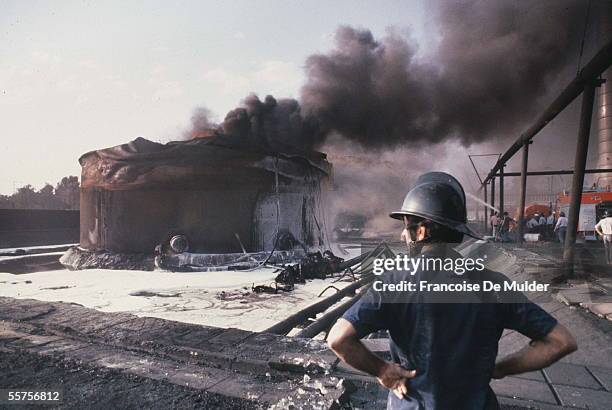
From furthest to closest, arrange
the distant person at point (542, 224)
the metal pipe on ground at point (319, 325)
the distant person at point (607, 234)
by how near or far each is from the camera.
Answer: the distant person at point (542, 224) < the distant person at point (607, 234) < the metal pipe on ground at point (319, 325)

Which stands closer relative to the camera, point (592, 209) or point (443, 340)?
point (443, 340)

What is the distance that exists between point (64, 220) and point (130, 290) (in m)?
16.4

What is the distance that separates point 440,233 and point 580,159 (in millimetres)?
5842

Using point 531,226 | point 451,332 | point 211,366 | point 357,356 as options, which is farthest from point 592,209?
point 357,356

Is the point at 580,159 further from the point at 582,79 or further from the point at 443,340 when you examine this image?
the point at 443,340

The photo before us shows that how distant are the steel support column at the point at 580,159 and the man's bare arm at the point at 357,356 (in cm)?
576

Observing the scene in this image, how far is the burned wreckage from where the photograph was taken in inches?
418

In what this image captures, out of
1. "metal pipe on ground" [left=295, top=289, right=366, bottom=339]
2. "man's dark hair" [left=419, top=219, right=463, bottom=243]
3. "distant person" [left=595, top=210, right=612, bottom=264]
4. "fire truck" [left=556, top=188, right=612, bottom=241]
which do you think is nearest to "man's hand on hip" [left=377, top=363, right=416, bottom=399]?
"man's dark hair" [left=419, top=219, right=463, bottom=243]

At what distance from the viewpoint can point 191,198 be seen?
424 inches

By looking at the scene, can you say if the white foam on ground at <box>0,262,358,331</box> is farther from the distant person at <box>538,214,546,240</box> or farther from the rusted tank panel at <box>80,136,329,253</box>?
the distant person at <box>538,214,546,240</box>

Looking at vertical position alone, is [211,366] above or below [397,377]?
below

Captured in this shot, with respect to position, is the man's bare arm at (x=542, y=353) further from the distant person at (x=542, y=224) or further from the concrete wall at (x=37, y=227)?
the distant person at (x=542, y=224)

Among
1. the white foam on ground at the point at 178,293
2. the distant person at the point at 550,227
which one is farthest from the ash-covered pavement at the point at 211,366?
the distant person at the point at 550,227

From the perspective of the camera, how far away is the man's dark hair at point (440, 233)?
1.44 meters
